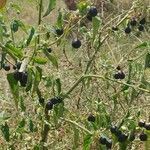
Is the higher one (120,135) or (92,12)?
(92,12)

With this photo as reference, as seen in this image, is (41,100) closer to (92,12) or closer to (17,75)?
(92,12)

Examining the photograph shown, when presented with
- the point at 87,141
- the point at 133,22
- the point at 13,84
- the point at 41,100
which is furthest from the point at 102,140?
the point at 133,22

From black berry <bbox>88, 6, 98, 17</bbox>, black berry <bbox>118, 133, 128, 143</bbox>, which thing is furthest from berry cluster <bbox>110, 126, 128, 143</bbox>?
black berry <bbox>88, 6, 98, 17</bbox>

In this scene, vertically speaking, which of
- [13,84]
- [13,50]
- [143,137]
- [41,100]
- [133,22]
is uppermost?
[133,22]

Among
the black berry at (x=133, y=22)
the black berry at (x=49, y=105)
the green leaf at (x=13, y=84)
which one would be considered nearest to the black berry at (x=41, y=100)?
the black berry at (x=49, y=105)

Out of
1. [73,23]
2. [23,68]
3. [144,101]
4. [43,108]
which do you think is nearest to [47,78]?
[43,108]

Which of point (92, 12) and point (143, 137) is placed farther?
point (143, 137)

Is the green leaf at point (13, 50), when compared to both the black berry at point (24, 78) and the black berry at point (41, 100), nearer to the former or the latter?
the black berry at point (24, 78)

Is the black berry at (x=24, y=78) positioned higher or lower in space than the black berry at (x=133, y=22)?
lower

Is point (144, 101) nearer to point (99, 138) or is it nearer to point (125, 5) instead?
point (99, 138)

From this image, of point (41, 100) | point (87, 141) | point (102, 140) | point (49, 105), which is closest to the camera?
point (87, 141)

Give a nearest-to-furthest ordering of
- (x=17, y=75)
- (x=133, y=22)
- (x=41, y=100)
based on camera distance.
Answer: (x=17, y=75) → (x=41, y=100) → (x=133, y=22)
